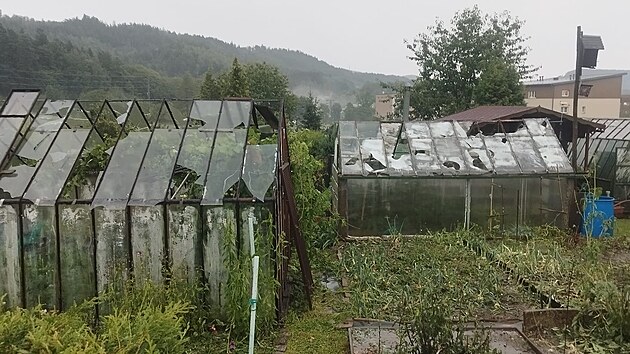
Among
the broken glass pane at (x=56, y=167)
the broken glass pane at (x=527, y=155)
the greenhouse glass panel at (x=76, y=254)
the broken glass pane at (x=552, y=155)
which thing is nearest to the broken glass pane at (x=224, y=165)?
the greenhouse glass panel at (x=76, y=254)

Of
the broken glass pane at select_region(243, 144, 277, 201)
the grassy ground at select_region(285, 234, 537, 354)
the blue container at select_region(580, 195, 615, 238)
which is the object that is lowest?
the grassy ground at select_region(285, 234, 537, 354)

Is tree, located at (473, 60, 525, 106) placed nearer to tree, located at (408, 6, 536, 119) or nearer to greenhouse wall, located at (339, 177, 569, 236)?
tree, located at (408, 6, 536, 119)

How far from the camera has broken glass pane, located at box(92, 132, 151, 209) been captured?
620 centimetres

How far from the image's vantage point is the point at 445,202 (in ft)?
35.6

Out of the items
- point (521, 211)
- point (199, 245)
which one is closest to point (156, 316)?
point (199, 245)

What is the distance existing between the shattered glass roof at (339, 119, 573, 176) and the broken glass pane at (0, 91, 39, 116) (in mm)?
A: 5871

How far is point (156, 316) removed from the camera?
4.73 metres

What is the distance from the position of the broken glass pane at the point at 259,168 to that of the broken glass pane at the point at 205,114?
82 centimetres

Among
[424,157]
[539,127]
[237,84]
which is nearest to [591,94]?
[237,84]

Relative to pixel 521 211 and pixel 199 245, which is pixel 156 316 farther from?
pixel 521 211

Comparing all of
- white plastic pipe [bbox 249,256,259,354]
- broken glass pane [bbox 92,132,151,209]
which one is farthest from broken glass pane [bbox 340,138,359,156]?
white plastic pipe [bbox 249,256,259,354]

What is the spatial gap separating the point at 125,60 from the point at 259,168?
52643 millimetres

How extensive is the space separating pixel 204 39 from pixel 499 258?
244 ft

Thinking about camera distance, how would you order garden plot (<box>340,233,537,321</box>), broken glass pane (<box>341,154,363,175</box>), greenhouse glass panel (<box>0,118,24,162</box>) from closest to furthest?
garden plot (<box>340,233,537,321</box>), greenhouse glass panel (<box>0,118,24,162</box>), broken glass pane (<box>341,154,363,175</box>)
